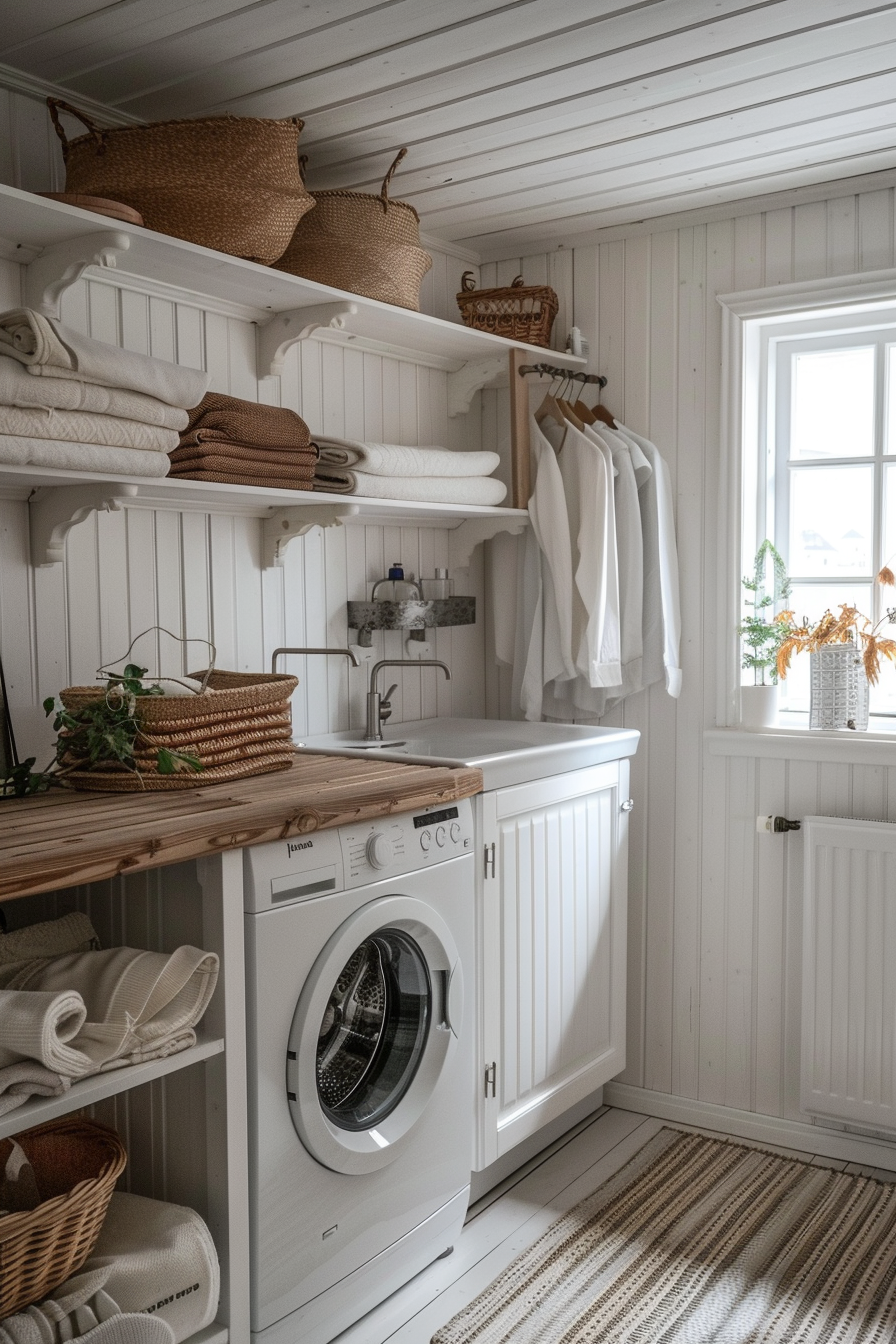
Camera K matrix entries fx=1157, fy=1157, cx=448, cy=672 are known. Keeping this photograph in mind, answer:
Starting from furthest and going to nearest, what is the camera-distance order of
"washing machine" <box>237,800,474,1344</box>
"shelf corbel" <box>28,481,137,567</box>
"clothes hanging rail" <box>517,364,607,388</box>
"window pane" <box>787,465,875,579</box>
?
"clothes hanging rail" <box>517,364,607,388</box> → "window pane" <box>787,465,875,579</box> → "shelf corbel" <box>28,481,137,567</box> → "washing machine" <box>237,800,474,1344</box>

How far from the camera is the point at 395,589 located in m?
2.91

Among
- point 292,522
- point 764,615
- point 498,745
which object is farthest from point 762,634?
point 292,522

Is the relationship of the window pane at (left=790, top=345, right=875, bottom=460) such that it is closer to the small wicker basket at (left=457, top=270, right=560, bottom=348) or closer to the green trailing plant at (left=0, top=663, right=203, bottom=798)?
the small wicker basket at (left=457, top=270, right=560, bottom=348)

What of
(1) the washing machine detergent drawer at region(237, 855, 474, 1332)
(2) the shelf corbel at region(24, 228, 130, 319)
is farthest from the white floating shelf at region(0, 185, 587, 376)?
(1) the washing machine detergent drawer at region(237, 855, 474, 1332)

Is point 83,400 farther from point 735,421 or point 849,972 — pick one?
point 849,972

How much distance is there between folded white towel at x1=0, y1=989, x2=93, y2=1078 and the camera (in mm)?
1489

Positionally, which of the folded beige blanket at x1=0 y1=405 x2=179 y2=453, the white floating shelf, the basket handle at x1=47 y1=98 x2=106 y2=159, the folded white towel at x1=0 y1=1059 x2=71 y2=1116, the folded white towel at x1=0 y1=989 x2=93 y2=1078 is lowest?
the folded white towel at x1=0 y1=1059 x2=71 y2=1116

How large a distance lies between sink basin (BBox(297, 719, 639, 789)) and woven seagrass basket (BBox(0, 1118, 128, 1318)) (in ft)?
2.93

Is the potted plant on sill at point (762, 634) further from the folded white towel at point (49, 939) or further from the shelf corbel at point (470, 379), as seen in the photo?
the folded white towel at point (49, 939)

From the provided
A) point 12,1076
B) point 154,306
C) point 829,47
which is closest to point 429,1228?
point 12,1076

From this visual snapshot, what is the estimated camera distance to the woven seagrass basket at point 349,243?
2.43m

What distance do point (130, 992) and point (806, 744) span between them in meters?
1.81

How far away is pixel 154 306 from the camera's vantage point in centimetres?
230

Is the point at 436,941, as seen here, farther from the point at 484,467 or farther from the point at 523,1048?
the point at 484,467
